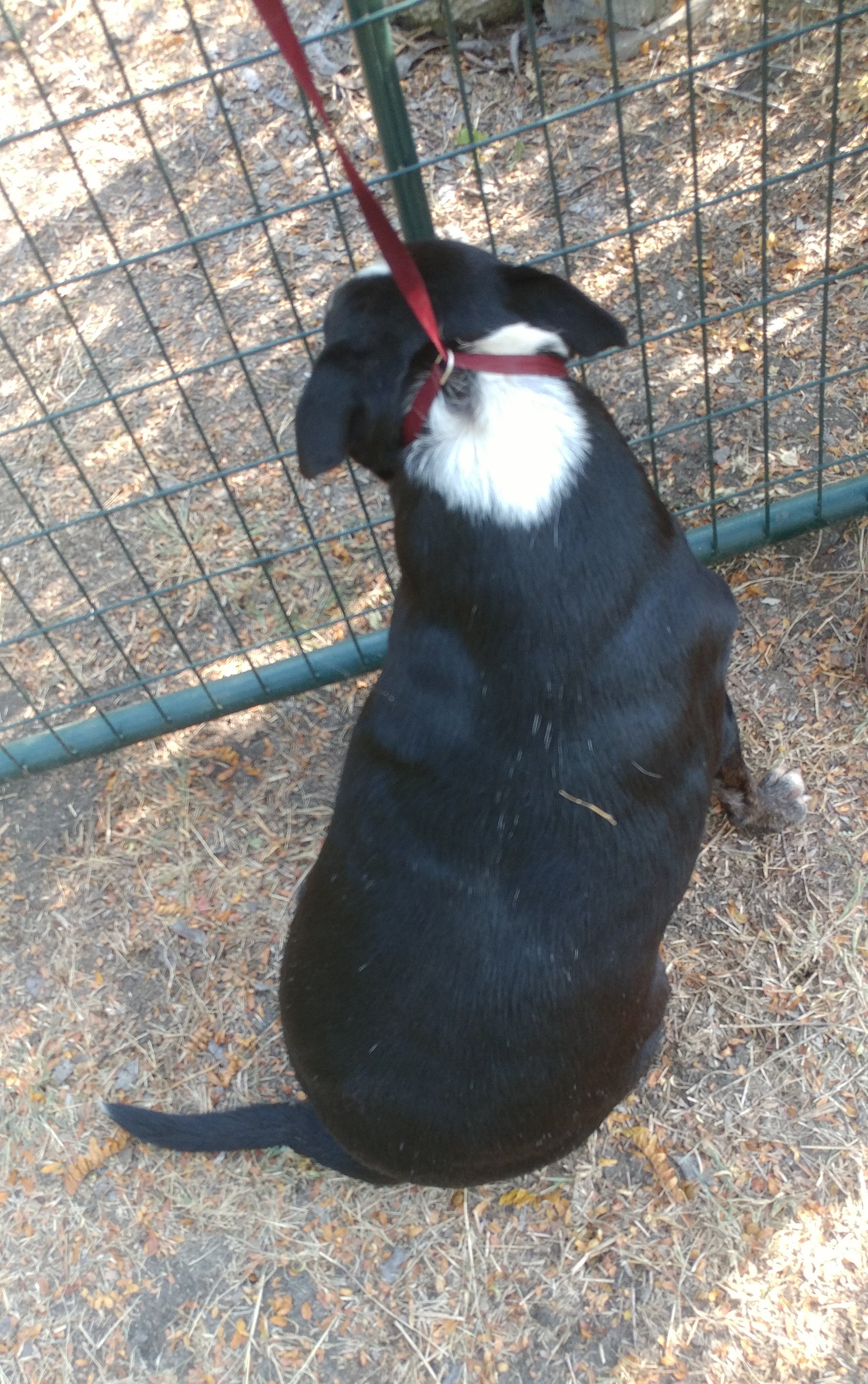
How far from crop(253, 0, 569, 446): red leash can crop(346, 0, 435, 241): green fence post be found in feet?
1.02

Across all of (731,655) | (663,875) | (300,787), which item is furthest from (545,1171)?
(731,655)

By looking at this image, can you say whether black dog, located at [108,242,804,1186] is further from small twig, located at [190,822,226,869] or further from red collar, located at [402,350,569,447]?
small twig, located at [190,822,226,869]

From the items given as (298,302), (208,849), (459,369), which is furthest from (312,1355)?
(298,302)

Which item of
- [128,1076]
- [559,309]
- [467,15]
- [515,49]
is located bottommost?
[128,1076]

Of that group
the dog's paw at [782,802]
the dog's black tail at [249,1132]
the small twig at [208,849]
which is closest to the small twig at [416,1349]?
the dog's black tail at [249,1132]

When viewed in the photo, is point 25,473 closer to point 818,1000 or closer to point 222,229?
point 222,229

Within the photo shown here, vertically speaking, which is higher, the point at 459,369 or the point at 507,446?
the point at 459,369

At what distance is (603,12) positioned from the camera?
4070mm

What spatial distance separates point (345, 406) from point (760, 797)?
4.92 feet

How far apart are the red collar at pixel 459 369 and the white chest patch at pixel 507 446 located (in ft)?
0.03

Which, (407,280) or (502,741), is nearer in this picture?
(407,280)

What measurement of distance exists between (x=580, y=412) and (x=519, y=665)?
48 centimetres

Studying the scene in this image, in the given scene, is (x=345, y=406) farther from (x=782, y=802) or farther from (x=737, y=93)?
(x=737, y=93)

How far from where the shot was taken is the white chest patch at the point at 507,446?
189cm
